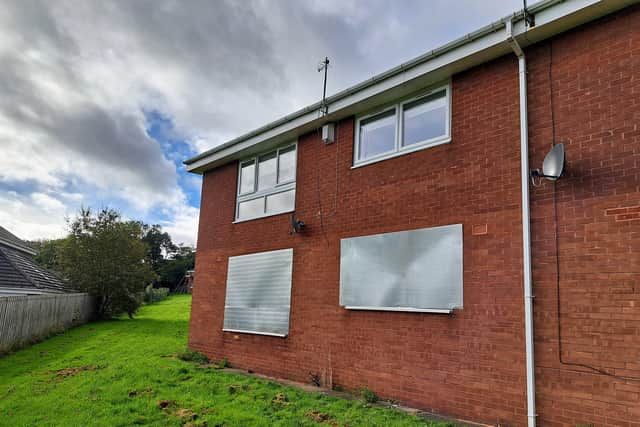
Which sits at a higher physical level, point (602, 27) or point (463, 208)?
point (602, 27)

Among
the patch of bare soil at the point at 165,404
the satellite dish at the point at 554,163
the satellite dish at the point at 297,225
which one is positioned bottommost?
the patch of bare soil at the point at 165,404

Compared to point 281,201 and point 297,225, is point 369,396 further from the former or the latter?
point 281,201

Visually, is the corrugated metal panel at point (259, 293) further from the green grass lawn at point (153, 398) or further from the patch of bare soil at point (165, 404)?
the patch of bare soil at point (165, 404)

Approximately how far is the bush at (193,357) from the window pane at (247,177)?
396 cm

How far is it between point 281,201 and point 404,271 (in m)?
3.73

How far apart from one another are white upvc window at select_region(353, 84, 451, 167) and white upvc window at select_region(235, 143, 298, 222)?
1943mm

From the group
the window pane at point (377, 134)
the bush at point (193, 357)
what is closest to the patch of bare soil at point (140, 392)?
the bush at point (193, 357)

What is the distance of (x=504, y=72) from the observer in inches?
257

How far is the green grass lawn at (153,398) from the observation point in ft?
19.6

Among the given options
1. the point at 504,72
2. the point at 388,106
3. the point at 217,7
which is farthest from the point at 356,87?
the point at 217,7

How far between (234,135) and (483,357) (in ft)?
24.6

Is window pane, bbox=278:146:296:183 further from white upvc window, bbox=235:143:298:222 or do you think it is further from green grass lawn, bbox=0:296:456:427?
green grass lawn, bbox=0:296:456:427

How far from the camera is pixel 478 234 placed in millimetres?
6312

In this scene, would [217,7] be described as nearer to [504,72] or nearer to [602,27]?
[504,72]
